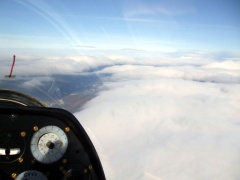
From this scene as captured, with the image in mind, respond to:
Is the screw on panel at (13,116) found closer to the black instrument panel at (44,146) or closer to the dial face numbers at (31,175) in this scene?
the black instrument panel at (44,146)

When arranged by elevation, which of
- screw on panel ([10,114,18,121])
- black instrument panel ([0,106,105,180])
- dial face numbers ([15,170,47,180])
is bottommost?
dial face numbers ([15,170,47,180])

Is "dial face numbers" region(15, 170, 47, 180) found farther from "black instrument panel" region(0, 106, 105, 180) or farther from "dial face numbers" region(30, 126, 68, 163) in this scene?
"dial face numbers" region(30, 126, 68, 163)

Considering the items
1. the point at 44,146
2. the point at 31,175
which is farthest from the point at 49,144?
the point at 31,175

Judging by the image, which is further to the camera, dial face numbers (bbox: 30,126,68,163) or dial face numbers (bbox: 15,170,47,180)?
dial face numbers (bbox: 30,126,68,163)

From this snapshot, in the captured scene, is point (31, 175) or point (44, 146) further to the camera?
point (44, 146)

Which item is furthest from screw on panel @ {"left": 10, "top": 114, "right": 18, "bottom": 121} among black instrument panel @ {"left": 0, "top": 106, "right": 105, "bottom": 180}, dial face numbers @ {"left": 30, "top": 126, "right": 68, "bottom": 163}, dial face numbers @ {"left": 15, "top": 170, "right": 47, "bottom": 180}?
dial face numbers @ {"left": 15, "top": 170, "right": 47, "bottom": 180}

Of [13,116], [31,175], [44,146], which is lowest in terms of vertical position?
[31,175]

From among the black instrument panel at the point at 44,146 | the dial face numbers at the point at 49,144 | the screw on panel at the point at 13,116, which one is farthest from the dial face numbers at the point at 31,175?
the screw on panel at the point at 13,116

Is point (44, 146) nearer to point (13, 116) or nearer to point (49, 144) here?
point (49, 144)

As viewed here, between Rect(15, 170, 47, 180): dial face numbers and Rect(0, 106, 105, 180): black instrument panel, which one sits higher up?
Rect(0, 106, 105, 180): black instrument panel
